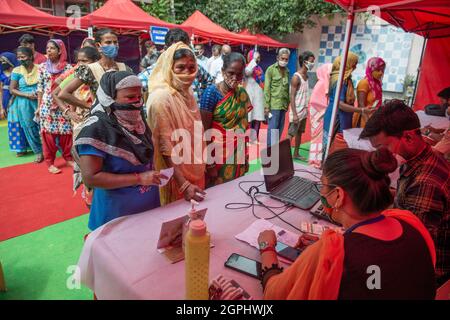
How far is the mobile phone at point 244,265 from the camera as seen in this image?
1137 mm

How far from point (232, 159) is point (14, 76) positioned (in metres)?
3.92

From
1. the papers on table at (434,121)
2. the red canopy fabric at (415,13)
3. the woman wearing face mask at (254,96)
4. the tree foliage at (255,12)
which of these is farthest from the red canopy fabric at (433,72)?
the tree foliage at (255,12)

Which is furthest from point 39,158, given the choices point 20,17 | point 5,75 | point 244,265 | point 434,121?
point 434,121

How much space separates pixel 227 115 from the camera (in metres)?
2.25

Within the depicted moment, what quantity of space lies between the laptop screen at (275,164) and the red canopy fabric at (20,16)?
5570mm

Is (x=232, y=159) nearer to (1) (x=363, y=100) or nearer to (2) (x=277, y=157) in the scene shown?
(2) (x=277, y=157)

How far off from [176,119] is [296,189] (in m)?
0.85

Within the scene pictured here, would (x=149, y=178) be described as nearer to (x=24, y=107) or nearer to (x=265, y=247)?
(x=265, y=247)

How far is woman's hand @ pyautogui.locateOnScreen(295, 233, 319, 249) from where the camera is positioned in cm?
132

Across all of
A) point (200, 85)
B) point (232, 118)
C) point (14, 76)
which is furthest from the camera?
point (14, 76)

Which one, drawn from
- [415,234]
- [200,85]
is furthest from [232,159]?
[200,85]

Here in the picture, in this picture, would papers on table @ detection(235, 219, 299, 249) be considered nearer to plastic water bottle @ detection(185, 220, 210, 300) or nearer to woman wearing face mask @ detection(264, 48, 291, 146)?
plastic water bottle @ detection(185, 220, 210, 300)
